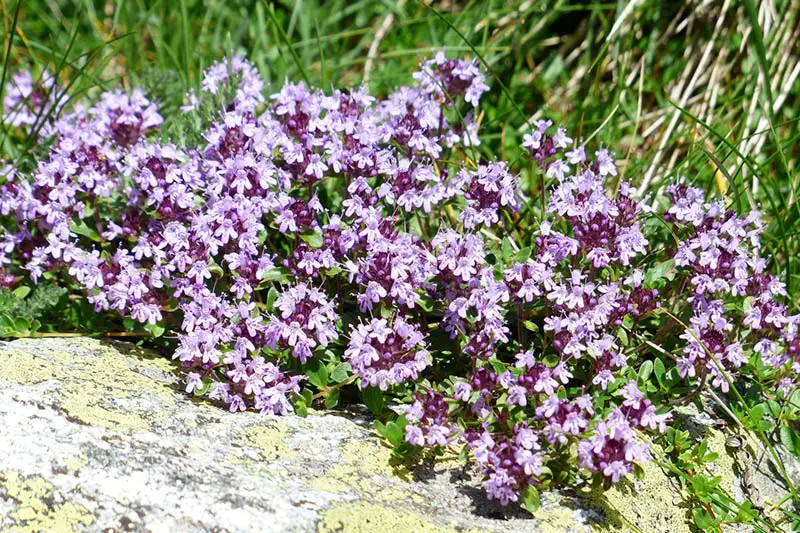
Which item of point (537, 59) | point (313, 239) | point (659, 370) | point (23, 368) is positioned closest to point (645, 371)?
point (659, 370)

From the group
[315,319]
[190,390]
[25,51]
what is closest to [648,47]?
[315,319]

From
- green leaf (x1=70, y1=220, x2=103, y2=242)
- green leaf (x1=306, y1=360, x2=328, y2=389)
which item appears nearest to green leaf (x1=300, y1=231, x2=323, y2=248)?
green leaf (x1=306, y1=360, x2=328, y2=389)

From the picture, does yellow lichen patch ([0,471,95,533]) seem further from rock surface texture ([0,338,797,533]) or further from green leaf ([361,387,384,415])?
green leaf ([361,387,384,415])

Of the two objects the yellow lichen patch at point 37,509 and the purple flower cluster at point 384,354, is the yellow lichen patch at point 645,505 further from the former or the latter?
the yellow lichen patch at point 37,509

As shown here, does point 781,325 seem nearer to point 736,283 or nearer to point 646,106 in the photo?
point 736,283

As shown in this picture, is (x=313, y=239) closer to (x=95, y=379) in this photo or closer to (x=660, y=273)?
(x=95, y=379)

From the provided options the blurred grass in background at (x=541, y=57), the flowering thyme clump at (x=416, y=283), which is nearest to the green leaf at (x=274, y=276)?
the flowering thyme clump at (x=416, y=283)

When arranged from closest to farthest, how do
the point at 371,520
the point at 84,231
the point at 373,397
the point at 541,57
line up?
the point at 371,520
the point at 373,397
the point at 84,231
the point at 541,57
